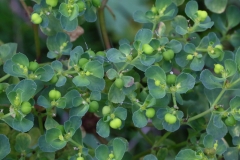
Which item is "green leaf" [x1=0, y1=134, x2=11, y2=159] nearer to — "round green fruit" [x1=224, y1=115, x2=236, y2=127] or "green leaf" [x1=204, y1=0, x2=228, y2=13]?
"round green fruit" [x1=224, y1=115, x2=236, y2=127]

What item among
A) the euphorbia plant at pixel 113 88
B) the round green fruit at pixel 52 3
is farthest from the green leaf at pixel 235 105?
the round green fruit at pixel 52 3

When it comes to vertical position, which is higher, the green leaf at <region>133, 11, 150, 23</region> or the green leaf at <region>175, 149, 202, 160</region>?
the green leaf at <region>133, 11, 150, 23</region>

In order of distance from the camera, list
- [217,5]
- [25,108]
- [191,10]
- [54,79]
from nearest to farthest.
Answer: [25,108] → [54,79] → [191,10] → [217,5]

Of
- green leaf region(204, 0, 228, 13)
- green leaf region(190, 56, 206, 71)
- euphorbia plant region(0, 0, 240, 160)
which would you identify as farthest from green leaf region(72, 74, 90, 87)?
green leaf region(204, 0, 228, 13)

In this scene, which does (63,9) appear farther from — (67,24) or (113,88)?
(113,88)

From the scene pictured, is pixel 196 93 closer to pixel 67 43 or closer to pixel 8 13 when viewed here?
pixel 67 43

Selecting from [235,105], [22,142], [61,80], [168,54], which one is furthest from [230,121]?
[22,142]

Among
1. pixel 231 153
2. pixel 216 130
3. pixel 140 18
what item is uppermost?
pixel 140 18
